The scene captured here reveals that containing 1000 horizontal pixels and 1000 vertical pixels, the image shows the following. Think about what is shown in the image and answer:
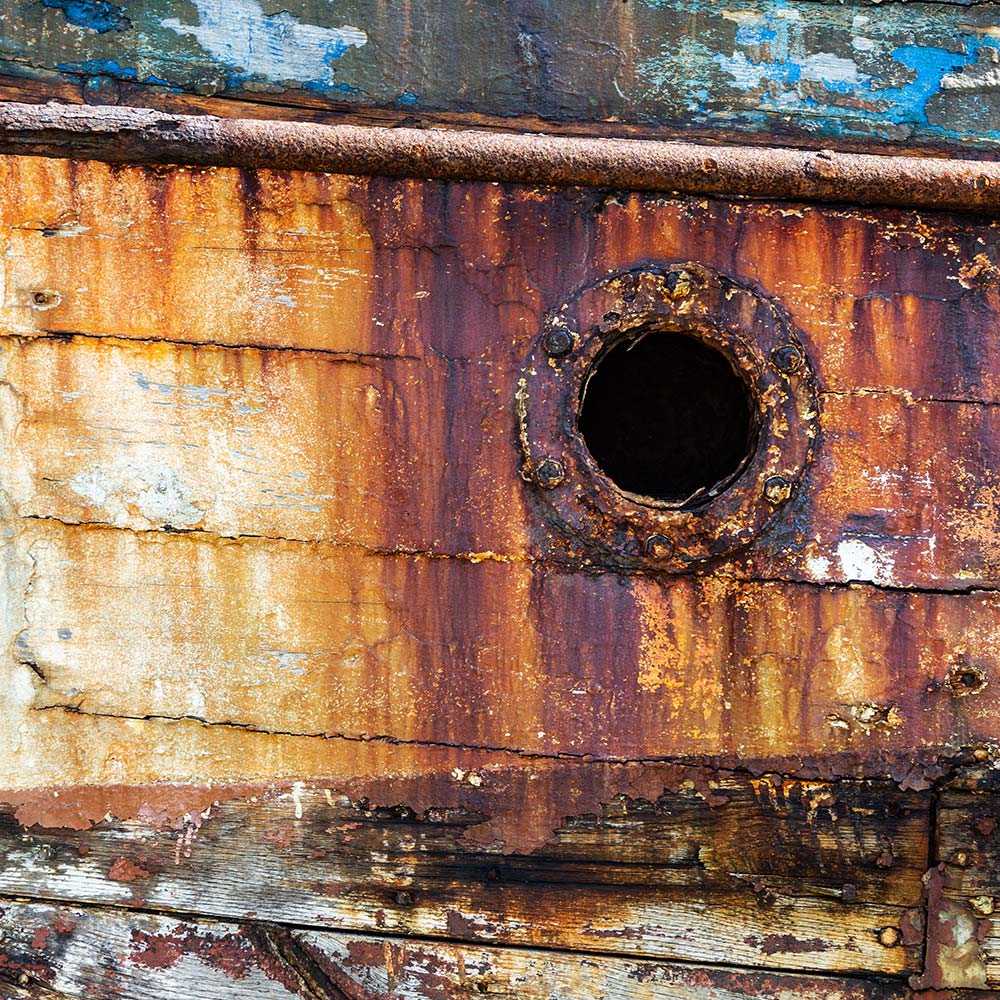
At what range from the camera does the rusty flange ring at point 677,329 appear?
5.83ft

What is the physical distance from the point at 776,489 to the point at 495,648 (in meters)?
0.59

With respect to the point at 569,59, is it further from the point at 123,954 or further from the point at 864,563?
the point at 123,954

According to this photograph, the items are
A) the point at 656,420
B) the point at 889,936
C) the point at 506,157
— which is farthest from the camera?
the point at 656,420

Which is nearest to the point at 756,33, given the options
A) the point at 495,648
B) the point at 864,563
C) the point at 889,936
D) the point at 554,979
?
the point at 864,563

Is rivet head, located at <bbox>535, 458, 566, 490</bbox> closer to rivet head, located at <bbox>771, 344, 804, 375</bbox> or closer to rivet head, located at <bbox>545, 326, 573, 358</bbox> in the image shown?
rivet head, located at <bbox>545, 326, 573, 358</bbox>

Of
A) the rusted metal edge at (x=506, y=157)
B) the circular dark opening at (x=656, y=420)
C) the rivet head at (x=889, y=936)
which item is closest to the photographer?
the rusted metal edge at (x=506, y=157)

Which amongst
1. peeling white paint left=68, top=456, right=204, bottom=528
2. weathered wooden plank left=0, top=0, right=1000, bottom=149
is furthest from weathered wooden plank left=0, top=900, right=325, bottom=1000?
weathered wooden plank left=0, top=0, right=1000, bottom=149

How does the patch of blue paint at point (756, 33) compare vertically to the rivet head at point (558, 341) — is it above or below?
above

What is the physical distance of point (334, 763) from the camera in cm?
183

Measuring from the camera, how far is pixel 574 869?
1837mm

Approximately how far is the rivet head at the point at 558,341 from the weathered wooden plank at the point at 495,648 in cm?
40

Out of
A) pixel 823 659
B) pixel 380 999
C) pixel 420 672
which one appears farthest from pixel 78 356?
pixel 823 659

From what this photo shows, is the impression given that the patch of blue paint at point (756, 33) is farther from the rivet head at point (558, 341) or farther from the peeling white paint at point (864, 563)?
the peeling white paint at point (864, 563)

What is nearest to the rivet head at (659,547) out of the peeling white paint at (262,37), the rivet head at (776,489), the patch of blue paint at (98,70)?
the rivet head at (776,489)
